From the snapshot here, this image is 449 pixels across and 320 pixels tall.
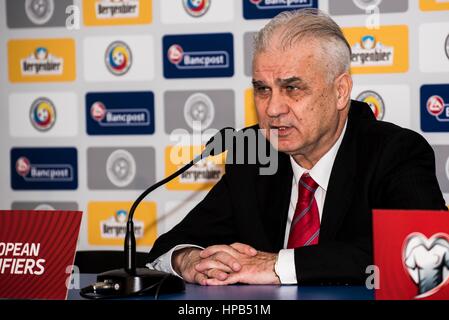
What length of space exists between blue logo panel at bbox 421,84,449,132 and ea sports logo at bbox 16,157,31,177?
190 cm

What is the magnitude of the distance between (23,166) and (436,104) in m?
1.99

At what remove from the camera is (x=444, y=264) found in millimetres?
1300

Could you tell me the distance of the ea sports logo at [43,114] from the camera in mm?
3252

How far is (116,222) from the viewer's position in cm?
317

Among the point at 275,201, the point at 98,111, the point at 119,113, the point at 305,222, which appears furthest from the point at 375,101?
the point at 98,111

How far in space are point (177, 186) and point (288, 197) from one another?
1004mm

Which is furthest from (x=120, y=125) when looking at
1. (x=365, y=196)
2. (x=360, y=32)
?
(x=365, y=196)

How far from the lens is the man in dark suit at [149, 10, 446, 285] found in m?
1.89

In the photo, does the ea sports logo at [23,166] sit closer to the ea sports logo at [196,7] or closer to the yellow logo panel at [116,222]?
the yellow logo panel at [116,222]

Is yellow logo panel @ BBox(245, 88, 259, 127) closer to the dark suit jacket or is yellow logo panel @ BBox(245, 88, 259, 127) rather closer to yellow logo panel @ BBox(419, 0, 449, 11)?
the dark suit jacket

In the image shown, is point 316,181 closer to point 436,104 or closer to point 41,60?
point 436,104

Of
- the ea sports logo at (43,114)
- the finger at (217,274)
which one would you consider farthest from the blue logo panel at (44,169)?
the finger at (217,274)

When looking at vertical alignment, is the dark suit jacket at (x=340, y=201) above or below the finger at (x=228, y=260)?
above

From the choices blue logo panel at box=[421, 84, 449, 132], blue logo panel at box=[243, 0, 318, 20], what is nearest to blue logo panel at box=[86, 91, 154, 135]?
blue logo panel at box=[243, 0, 318, 20]
